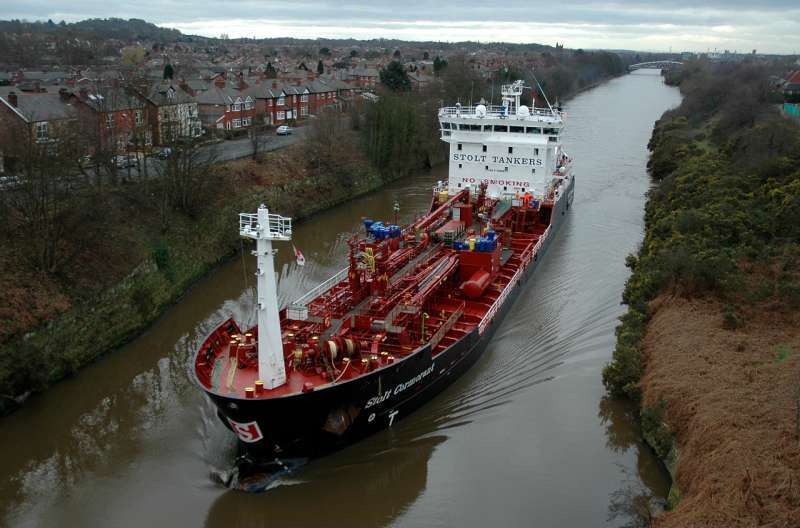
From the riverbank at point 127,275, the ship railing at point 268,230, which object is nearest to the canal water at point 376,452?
the riverbank at point 127,275

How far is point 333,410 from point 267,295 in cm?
292

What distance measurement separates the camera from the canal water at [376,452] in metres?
13.7

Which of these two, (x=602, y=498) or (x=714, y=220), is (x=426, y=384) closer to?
(x=602, y=498)

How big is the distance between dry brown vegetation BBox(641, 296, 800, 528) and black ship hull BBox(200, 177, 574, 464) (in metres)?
5.69

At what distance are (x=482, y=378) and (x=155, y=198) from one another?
17.6m

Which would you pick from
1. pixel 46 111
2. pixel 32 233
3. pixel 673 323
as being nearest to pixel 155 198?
pixel 32 233

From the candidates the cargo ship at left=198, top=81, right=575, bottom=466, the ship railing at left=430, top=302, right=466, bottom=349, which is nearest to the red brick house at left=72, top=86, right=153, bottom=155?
the cargo ship at left=198, top=81, right=575, bottom=466

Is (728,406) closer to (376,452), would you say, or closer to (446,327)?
(446,327)

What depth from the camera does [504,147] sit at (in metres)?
31.0

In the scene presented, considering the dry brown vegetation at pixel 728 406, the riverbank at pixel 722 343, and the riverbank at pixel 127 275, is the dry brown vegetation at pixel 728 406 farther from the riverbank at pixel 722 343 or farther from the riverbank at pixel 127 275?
the riverbank at pixel 127 275

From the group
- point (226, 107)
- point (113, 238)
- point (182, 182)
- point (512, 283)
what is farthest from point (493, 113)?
point (226, 107)

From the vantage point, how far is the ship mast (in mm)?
13461

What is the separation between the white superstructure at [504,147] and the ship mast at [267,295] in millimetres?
18753

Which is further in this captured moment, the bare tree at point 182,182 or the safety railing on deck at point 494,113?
the safety railing on deck at point 494,113
